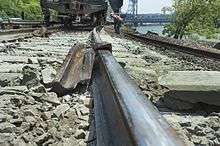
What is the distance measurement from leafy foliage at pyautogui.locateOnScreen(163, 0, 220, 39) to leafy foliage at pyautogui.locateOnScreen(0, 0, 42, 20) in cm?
1358

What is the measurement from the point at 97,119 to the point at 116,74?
42 cm

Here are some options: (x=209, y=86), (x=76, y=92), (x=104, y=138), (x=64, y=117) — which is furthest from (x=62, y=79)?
(x=104, y=138)

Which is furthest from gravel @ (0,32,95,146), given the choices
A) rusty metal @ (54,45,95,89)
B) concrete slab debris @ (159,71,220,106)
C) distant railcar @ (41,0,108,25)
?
distant railcar @ (41,0,108,25)

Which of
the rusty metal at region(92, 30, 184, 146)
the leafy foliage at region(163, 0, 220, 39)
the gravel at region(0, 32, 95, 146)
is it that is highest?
the rusty metal at region(92, 30, 184, 146)

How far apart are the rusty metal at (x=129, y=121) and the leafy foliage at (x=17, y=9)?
32174mm

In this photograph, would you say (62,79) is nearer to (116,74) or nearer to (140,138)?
(116,74)

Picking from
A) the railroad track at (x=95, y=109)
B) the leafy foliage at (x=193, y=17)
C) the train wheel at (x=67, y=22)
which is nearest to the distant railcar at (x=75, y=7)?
the train wheel at (x=67, y=22)

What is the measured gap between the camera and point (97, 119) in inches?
123

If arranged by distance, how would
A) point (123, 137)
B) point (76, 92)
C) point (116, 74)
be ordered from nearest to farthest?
point (123, 137) → point (116, 74) → point (76, 92)

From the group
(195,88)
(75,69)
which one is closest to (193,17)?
(75,69)

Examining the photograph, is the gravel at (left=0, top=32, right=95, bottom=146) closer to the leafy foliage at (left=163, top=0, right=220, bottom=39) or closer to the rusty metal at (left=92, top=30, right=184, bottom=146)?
the rusty metal at (left=92, top=30, right=184, bottom=146)

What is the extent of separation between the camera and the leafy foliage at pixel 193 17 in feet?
117

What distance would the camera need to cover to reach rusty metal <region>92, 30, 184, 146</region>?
5.69 ft

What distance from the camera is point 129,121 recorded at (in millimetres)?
2008
